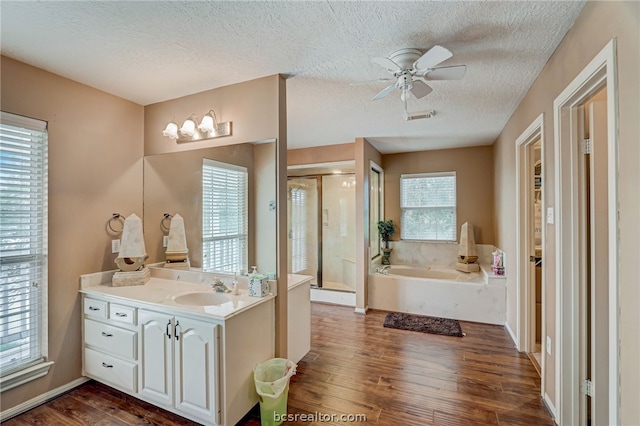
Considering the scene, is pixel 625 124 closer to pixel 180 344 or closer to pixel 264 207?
pixel 264 207

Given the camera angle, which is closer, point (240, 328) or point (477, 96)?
point (240, 328)

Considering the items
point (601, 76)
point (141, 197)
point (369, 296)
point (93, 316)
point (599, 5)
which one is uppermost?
point (599, 5)

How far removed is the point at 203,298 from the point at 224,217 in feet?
2.37

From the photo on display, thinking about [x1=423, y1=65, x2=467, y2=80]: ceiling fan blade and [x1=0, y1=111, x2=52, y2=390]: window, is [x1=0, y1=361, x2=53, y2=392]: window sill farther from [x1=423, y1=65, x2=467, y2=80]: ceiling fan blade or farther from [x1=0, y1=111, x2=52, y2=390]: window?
[x1=423, y1=65, x2=467, y2=80]: ceiling fan blade

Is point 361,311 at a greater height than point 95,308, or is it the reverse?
point 95,308

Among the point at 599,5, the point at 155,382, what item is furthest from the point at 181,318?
the point at 599,5

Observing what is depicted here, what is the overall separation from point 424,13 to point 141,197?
2868 millimetres

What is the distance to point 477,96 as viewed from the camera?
8.99 ft

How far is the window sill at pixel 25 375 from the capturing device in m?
2.00

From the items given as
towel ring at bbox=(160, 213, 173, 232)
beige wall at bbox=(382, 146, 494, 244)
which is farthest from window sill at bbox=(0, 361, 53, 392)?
beige wall at bbox=(382, 146, 494, 244)

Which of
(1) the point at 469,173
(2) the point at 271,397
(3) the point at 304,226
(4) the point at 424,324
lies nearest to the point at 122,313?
(2) the point at 271,397

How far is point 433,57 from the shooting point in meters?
1.71

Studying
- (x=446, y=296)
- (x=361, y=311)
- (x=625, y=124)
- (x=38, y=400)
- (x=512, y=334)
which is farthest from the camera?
(x=361, y=311)

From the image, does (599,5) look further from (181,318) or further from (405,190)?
(405,190)
